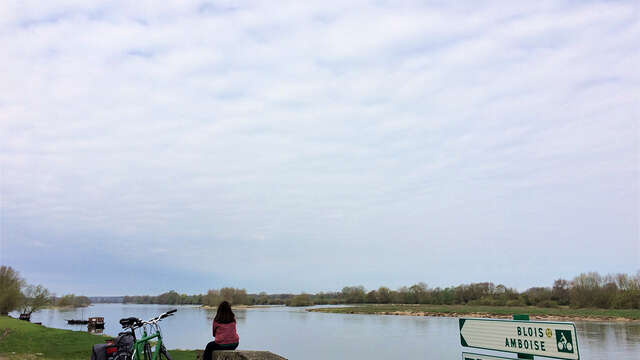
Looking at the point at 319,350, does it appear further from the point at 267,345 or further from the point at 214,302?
the point at 214,302

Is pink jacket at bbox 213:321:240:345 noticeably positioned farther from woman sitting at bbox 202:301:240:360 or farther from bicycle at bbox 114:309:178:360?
bicycle at bbox 114:309:178:360

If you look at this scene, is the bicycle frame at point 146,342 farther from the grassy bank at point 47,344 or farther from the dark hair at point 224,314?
the grassy bank at point 47,344

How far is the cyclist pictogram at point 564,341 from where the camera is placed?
454cm

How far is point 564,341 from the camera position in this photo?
4.59 m

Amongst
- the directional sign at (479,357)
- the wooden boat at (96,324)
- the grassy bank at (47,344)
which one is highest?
the directional sign at (479,357)

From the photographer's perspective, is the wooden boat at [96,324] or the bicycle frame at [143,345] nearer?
the bicycle frame at [143,345]

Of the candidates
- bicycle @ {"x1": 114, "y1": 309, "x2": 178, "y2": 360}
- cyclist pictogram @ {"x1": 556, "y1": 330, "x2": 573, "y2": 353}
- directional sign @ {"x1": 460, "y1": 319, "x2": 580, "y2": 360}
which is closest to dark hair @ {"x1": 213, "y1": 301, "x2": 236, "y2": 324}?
bicycle @ {"x1": 114, "y1": 309, "x2": 178, "y2": 360}

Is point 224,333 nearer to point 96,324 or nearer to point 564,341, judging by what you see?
point 564,341

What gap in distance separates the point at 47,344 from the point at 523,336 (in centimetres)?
2405

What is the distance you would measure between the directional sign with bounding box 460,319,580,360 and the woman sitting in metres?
4.00

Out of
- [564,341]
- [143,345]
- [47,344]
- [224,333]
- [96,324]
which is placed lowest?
[96,324]

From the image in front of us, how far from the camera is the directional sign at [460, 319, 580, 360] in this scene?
4.58 m

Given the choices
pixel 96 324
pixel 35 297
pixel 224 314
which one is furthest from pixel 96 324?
pixel 224 314

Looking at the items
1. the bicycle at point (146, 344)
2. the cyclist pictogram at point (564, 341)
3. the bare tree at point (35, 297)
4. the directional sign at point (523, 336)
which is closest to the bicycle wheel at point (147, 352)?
the bicycle at point (146, 344)
